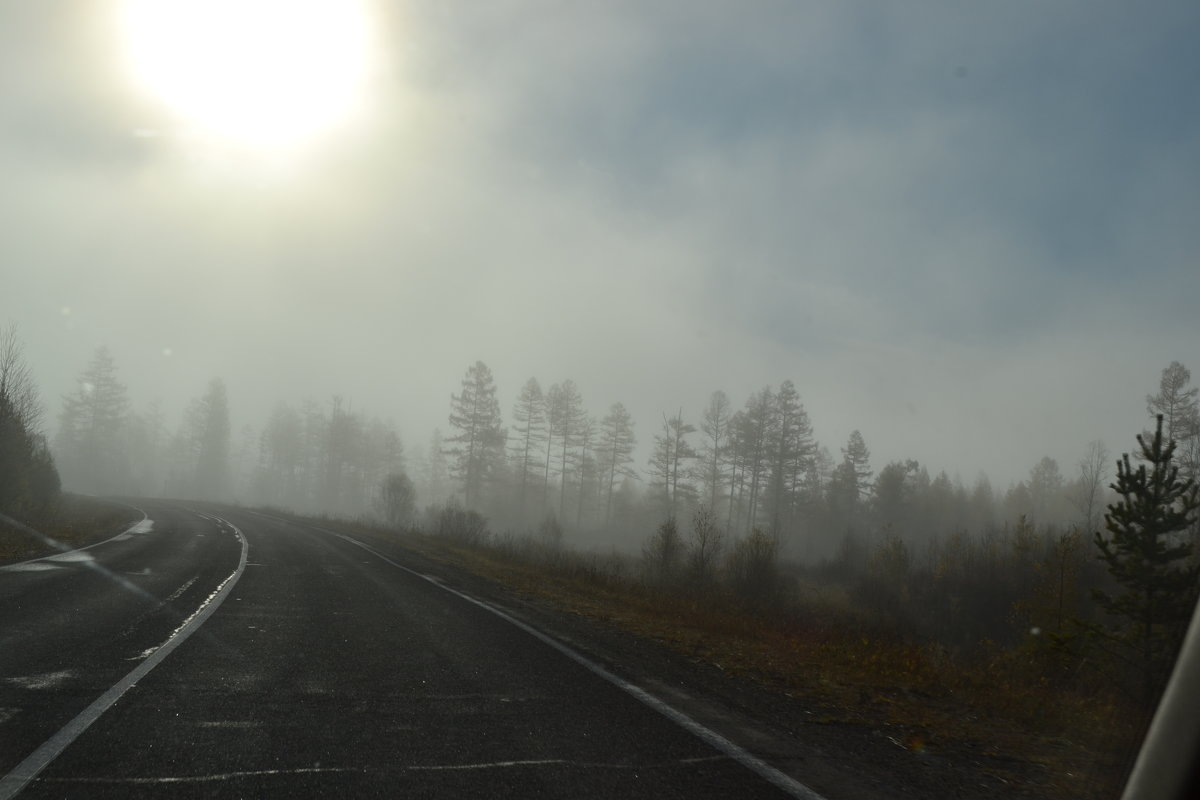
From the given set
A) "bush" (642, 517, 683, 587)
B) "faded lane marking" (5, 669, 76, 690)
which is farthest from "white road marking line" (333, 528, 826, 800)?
"bush" (642, 517, 683, 587)

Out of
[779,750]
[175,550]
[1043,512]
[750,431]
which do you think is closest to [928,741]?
[779,750]

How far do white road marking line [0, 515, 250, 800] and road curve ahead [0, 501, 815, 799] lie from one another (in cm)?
3

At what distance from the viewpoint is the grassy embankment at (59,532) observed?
16.3 m

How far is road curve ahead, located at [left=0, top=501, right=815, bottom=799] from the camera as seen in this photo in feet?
13.1

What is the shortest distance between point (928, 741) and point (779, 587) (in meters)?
19.6

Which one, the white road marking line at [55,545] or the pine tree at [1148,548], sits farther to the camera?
the white road marking line at [55,545]

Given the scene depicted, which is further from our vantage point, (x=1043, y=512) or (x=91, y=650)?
(x=1043, y=512)

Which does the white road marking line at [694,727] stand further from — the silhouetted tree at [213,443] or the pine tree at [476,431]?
the silhouetted tree at [213,443]

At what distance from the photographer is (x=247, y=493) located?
109 m

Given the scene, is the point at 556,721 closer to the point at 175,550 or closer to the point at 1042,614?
the point at 175,550

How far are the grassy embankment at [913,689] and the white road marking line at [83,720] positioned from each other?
5147 millimetres

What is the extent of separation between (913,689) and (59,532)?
24.6 metres

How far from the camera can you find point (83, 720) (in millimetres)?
4773

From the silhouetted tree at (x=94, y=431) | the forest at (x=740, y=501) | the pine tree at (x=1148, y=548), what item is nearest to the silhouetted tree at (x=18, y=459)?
the forest at (x=740, y=501)
